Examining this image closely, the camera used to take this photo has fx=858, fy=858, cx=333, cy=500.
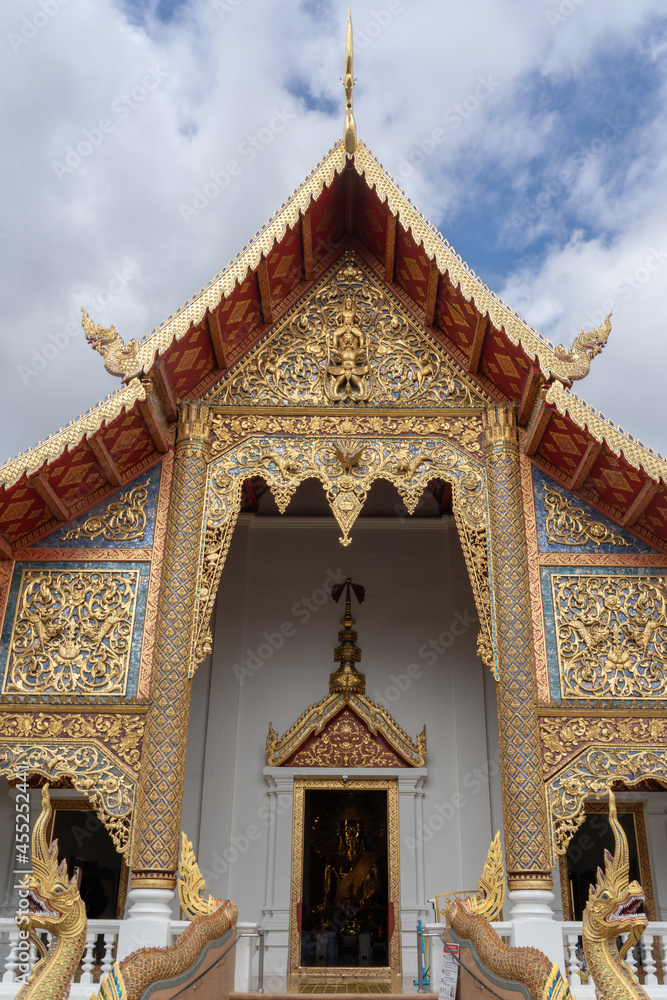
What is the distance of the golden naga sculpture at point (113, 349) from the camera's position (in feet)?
16.9

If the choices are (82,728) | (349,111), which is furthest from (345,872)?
(349,111)

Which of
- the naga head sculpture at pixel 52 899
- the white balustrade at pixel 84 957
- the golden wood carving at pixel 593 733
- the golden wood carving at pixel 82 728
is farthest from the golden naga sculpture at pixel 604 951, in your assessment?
the golden wood carving at pixel 82 728

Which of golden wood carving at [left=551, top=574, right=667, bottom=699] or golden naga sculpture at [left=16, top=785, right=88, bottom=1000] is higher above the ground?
golden wood carving at [left=551, top=574, right=667, bottom=699]

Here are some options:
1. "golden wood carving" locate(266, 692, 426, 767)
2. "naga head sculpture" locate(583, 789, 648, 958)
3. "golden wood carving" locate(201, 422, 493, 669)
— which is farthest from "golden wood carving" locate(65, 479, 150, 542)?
"naga head sculpture" locate(583, 789, 648, 958)

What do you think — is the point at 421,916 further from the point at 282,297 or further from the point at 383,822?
the point at 282,297

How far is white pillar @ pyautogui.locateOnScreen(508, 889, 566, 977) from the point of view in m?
4.69

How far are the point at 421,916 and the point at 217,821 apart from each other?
1800 millimetres

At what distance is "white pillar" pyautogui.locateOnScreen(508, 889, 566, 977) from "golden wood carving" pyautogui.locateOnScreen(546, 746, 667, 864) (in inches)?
10.8

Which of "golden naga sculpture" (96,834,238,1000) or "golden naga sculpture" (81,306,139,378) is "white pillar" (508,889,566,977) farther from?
"golden naga sculpture" (81,306,139,378)

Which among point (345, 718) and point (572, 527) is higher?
point (572, 527)

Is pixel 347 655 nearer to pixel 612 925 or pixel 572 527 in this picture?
pixel 572 527

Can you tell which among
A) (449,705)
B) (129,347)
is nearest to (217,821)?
(449,705)

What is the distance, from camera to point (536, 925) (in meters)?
4.72

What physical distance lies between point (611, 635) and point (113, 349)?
3544 millimetres
